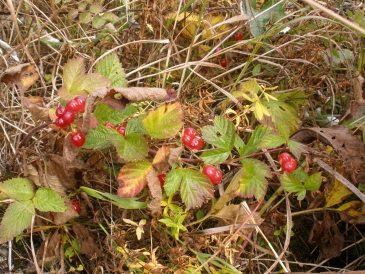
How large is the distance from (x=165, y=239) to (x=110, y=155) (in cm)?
33

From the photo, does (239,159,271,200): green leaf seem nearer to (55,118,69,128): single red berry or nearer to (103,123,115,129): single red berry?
(103,123,115,129): single red berry

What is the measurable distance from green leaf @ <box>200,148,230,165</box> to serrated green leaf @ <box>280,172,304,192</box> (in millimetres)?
218

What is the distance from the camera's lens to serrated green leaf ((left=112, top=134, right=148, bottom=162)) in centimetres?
118

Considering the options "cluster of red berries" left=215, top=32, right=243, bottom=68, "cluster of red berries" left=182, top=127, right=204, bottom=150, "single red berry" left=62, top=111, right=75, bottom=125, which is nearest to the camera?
"single red berry" left=62, top=111, right=75, bottom=125

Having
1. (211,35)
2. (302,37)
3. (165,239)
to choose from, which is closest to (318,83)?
(302,37)

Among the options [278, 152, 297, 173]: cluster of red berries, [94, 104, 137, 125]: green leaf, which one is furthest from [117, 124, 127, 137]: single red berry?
[278, 152, 297, 173]: cluster of red berries

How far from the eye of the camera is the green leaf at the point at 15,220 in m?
1.20

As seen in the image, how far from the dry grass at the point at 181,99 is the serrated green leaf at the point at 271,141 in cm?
18

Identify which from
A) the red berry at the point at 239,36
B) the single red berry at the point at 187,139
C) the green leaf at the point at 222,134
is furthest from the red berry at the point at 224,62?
the single red berry at the point at 187,139

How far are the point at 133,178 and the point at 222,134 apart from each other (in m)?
0.31

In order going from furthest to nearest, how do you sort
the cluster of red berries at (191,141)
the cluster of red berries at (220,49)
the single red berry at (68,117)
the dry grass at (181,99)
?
the cluster of red berries at (220,49), the dry grass at (181,99), the cluster of red berries at (191,141), the single red berry at (68,117)

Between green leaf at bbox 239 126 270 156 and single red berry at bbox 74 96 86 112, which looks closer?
single red berry at bbox 74 96 86 112

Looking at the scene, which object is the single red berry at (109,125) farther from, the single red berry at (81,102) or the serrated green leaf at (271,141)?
the serrated green leaf at (271,141)

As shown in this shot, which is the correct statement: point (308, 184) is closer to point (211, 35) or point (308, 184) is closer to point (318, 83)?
point (318, 83)
